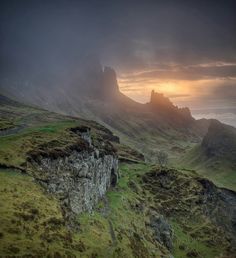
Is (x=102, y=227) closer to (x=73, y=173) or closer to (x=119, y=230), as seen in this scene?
(x=119, y=230)

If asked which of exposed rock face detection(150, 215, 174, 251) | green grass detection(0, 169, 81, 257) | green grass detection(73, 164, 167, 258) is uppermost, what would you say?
green grass detection(0, 169, 81, 257)

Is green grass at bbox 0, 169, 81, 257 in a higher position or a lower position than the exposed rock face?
higher

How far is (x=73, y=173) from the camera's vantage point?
10006 centimetres

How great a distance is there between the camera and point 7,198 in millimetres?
67750

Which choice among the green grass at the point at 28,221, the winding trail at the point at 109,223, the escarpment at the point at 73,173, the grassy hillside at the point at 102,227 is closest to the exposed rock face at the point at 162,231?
the grassy hillside at the point at 102,227

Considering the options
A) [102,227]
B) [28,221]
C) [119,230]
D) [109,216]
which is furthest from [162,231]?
[28,221]

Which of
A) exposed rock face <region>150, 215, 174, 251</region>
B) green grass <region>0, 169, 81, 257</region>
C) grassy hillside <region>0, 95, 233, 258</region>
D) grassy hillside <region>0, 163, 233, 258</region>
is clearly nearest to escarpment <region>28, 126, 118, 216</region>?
grassy hillside <region>0, 95, 233, 258</region>

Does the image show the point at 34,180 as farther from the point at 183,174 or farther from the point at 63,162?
the point at 183,174

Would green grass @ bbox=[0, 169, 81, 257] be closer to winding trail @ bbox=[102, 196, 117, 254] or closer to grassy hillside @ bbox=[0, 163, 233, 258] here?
grassy hillside @ bbox=[0, 163, 233, 258]

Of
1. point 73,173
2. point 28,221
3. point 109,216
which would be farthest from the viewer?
point 109,216

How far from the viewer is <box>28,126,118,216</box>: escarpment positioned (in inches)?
3450

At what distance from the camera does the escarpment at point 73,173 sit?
87625 mm

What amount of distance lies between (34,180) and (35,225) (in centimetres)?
1807

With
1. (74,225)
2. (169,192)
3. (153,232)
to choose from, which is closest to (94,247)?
(74,225)
